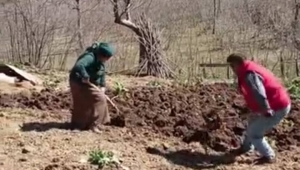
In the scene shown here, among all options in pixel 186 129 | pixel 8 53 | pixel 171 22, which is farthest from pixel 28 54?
pixel 186 129

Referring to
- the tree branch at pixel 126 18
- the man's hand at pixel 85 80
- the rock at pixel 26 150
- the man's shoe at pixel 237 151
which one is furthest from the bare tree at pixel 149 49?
the rock at pixel 26 150

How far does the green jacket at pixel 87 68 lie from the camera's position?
28.7ft

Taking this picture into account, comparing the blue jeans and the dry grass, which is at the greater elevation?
the dry grass

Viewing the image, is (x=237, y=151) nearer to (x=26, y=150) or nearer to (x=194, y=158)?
(x=194, y=158)

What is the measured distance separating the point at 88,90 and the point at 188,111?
1821 millimetres

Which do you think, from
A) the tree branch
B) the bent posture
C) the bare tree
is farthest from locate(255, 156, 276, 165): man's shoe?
the tree branch

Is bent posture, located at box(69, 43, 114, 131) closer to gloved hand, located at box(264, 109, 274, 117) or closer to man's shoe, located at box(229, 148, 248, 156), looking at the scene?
man's shoe, located at box(229, 148, 248, 156)

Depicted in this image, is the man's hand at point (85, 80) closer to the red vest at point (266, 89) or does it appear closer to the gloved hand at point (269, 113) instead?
the red vest at point (266, 89)

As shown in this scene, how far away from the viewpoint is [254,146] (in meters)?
8.08

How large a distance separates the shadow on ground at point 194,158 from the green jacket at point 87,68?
4.25 ft

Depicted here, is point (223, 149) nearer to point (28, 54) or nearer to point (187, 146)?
point (187, 146)

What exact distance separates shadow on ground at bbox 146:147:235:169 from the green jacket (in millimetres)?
1297

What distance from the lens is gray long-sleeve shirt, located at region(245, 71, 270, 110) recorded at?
761 centimetres

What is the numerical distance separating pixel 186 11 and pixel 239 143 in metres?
14.3
